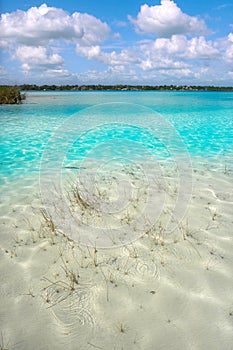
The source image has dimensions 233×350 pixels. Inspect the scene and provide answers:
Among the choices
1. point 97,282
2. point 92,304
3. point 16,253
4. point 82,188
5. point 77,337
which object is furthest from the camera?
point 82,188

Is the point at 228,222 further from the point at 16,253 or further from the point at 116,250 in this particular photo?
the point at 16,253

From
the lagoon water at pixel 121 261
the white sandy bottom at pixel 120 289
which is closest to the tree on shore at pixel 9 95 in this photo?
the lagoon water at pixel 121 261

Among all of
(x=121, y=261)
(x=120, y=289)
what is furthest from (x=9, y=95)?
(x=120, y=289)

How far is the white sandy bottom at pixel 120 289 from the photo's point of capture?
2549 millimetres

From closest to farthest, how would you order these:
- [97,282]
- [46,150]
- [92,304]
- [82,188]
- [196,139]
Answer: [92,304] < [97,282] < [82,188] < [46,150] < [196,139]

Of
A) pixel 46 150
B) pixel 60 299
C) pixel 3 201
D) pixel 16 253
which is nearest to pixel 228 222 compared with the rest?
pixel 60 299

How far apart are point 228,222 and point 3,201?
14.3ft

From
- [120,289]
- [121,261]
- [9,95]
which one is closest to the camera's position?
[120,289]

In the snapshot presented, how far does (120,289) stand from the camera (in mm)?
3119

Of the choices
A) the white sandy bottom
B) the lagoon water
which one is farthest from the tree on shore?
the white sandy bottom

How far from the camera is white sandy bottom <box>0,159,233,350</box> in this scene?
2549 mm

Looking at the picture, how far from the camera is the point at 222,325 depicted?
263 cm

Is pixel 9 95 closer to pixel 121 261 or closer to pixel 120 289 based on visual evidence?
pixel 121 261

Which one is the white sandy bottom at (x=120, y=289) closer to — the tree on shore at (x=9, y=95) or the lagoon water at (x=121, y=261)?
the lagoon water at (x=121, y=261)
